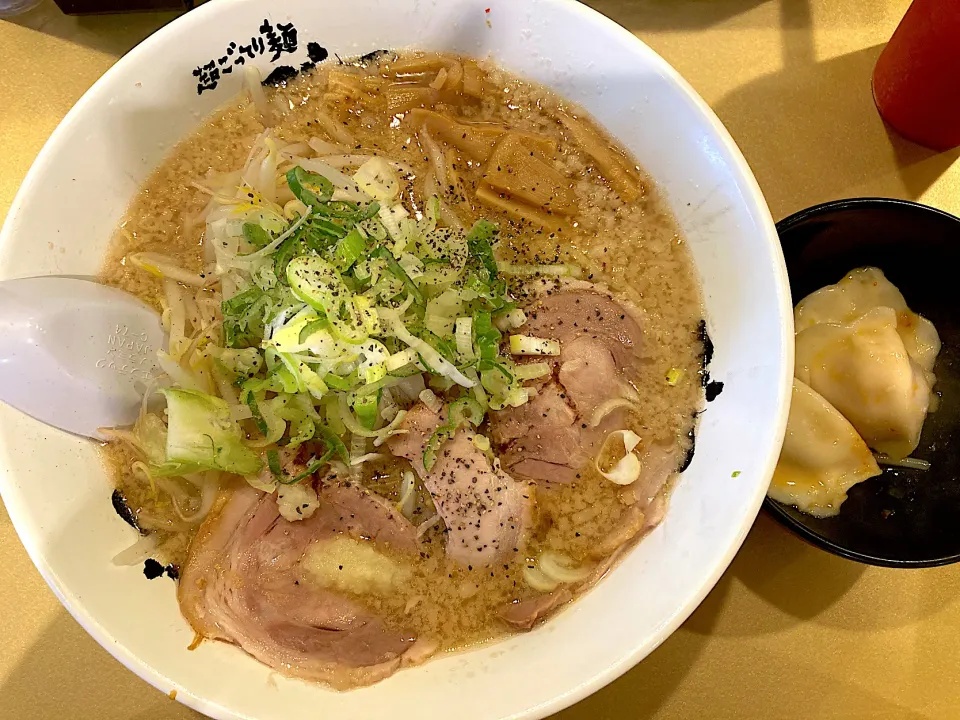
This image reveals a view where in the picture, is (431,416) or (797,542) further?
(797,542)

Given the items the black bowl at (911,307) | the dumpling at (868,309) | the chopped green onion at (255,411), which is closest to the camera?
the chopped green onion at (255,411)

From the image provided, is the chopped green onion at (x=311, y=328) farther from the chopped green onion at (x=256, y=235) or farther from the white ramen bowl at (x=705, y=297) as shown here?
the white ramen bowl at (x=705, y=297)

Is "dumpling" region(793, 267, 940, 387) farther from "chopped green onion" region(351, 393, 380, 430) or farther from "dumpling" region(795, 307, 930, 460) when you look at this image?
"chopped green onion" region(351, 393, 380, 430)

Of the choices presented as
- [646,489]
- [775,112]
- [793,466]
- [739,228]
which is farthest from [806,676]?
[775,112]

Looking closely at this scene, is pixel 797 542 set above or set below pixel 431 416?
below

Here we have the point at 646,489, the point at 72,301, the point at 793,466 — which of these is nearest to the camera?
the point at 72,301

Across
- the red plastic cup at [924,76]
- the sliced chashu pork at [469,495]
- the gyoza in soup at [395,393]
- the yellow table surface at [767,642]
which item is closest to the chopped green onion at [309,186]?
the gyoza in soup at [395,393]

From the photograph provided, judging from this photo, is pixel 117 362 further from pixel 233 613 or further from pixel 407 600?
pixel 407 600

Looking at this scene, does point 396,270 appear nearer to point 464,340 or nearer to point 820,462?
point 464,340
